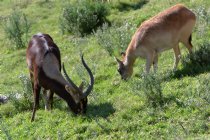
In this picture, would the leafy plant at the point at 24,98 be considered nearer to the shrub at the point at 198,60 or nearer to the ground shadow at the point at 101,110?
the ground shadow at the point at 101,110

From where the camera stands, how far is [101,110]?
1055cm

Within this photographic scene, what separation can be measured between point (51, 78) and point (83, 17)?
592 cm

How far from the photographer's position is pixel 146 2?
59.2ft

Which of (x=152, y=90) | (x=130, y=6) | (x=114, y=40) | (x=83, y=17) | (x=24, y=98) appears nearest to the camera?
(x=152, y=90)

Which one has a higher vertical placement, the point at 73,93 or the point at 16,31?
the point at 73,93

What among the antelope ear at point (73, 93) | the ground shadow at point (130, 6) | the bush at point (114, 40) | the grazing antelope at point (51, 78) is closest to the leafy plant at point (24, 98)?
the grazing antelope at point (51, 78)

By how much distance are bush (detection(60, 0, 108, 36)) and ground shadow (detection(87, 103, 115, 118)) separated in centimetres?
578

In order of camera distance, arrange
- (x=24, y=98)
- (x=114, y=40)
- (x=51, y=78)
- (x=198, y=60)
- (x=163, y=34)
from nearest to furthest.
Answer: (x=51, y=78) → (x=198, y=60) → (x=163, y=34) → (x=24, y=98) → (x=114, y=40)

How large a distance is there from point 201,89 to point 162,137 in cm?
159

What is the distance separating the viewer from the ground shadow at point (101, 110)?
10.3 meters

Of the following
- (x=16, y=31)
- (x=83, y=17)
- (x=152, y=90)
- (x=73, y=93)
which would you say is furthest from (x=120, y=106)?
(x=16, y=31)

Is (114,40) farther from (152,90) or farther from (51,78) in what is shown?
(152,90)

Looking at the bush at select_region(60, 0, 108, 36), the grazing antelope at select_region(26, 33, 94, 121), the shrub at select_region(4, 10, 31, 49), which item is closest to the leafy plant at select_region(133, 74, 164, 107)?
the grazing antelope at select_region(26, 33, 94, 121)

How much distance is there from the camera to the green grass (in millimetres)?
9219
